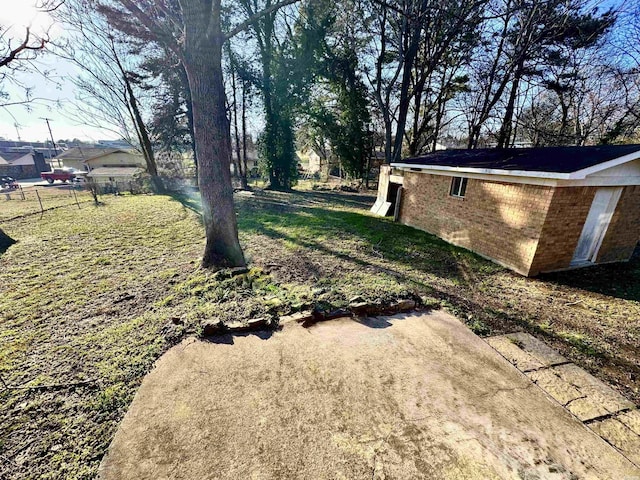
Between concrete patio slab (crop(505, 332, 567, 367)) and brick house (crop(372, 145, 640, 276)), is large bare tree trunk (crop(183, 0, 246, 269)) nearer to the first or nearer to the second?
concrete patio slab (crop(505, 332, 567, 367))

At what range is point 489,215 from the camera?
21.5ft

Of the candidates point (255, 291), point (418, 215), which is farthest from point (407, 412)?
point (418, 215)

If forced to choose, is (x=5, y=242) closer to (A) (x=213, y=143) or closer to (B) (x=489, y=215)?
(A) (x=213, y=143)

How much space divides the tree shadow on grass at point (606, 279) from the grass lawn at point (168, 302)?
44 mm

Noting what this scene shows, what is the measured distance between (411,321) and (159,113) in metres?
21.3

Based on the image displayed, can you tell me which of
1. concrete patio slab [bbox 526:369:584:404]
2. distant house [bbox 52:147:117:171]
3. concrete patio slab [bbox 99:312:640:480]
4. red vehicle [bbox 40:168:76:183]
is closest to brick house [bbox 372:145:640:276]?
concrete patio slab [bbox 526:369:584:404]

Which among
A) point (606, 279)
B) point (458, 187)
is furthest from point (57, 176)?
point (606, 279)

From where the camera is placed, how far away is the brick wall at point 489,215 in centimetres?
552

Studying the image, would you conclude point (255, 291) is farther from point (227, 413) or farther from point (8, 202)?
point (8, 202)

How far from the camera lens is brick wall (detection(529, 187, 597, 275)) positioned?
5223mm

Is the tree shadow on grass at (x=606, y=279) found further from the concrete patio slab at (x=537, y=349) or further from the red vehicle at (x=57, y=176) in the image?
the red vehicle at (x=57, y=176)

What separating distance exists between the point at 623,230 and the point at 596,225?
95 cm

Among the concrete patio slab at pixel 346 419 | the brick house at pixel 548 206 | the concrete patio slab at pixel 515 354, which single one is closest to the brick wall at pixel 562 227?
the brick house at pixel 548 206

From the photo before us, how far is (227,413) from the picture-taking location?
2348mm
